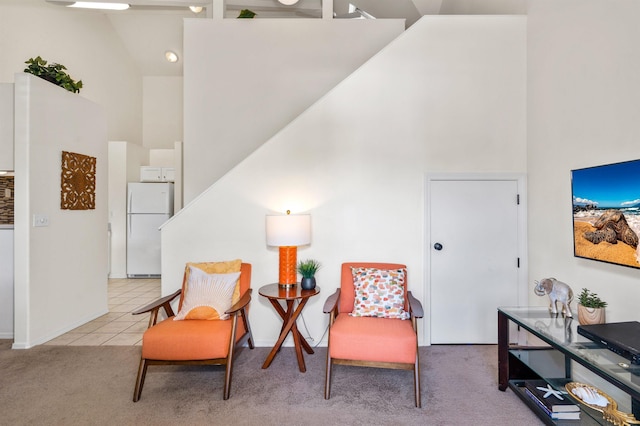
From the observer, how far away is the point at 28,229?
3035 mm

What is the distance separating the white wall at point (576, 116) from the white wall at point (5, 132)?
491 cm

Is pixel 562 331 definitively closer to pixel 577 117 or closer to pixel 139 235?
pixel 577 117

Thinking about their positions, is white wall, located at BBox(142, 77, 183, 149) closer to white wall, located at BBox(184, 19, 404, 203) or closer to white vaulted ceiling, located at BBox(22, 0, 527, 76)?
white vaulted ceiling, located at BBox(22, 0, 527, 76)

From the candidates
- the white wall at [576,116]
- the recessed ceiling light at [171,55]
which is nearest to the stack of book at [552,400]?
the white wall at [576,116]

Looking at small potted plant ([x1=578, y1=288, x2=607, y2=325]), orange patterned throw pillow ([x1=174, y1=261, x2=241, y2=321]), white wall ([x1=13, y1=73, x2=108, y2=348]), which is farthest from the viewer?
white wall ([x1=13, y1=73, x2=108, y2=348])

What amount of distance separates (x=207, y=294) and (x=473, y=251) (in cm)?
245

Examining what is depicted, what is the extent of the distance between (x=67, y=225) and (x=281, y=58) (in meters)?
3.17

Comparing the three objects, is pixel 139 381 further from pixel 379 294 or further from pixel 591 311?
pixel 591 311

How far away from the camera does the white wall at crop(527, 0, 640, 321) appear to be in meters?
2.03

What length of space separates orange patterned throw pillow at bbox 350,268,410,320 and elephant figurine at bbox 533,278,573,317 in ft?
3.23

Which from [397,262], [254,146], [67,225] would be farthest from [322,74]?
[67,225]

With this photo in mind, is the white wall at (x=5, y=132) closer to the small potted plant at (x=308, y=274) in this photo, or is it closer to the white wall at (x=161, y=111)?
the small potted plant at (x=308, y=274)

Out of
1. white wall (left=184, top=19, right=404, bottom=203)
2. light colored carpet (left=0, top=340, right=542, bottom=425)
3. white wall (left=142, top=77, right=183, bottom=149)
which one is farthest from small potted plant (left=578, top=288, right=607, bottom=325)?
white wall (left=142, top=77, right=183, bottom=149)

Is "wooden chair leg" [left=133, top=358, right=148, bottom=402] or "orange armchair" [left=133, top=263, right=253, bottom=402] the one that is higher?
"orange armchair" [left=133, top=263, right=253, bottom=402]
